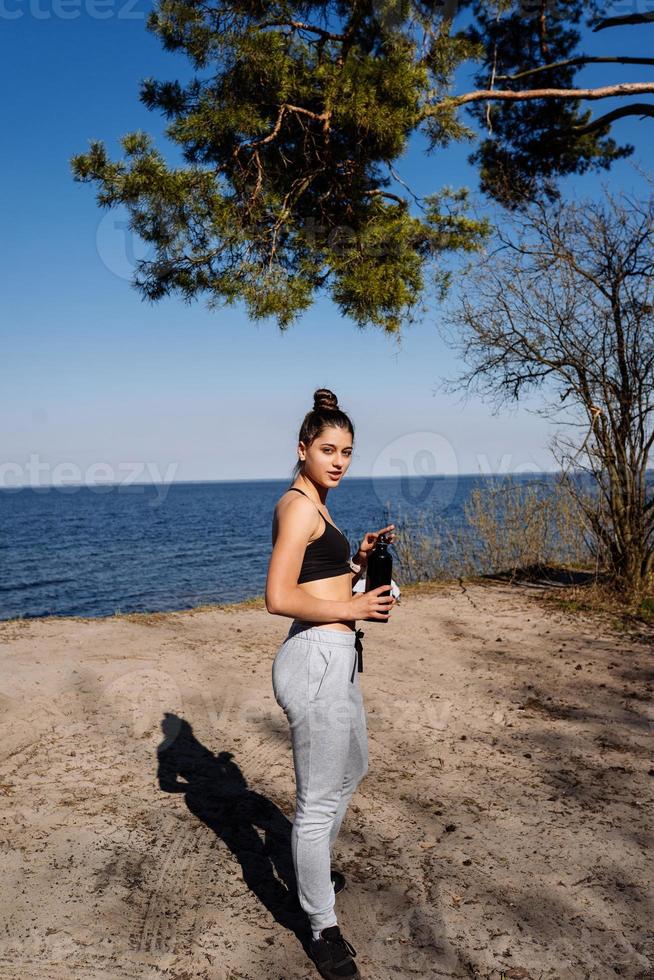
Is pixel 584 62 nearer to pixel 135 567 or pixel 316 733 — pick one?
pixel 316 733

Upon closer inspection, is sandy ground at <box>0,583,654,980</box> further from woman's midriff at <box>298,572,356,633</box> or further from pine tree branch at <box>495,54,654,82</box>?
pine tree branch at <box>495,54,654,82</box>

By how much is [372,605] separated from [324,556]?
10.6 inches

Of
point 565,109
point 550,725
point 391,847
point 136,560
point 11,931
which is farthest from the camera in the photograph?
point 136,560

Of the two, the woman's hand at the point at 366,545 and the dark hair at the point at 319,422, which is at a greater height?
the dark hair at the point at 319,422

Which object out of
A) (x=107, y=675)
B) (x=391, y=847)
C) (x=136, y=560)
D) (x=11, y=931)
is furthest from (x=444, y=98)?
→ (x=136, y=560)

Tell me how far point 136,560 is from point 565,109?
27356 millimetres

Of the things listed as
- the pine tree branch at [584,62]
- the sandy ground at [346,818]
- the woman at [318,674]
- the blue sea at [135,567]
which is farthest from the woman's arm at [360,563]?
the pine tree branch at [584,62]

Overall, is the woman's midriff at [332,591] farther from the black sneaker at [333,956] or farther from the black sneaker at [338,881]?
the black sneaker at [338,881]

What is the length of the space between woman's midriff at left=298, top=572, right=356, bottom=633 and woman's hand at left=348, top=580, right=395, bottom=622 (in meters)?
0.06

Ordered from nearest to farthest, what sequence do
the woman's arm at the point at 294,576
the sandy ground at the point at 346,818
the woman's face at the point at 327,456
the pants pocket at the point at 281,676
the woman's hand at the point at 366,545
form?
the woman's arm at the point at 294,576 → the pants pocket at the point at 281,676 → the woman's face at the point at 327,456 → the sandy ground at the point at 346,818 → the woman's hand at the point at 366,545

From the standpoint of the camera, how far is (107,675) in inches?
254

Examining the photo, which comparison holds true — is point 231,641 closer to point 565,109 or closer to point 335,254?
point 335,254

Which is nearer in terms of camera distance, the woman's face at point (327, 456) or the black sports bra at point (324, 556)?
the black sports bra at point (324, 556)

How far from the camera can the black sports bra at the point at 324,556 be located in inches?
106
